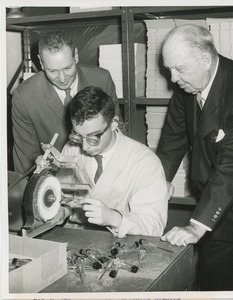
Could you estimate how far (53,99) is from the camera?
2.31m

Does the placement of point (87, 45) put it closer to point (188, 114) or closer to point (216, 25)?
point (216, 25)

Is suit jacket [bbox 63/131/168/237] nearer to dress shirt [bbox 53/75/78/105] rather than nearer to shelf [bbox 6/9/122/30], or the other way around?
dress shirt [bbox 53/75/78/105]

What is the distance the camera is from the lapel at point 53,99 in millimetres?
2305

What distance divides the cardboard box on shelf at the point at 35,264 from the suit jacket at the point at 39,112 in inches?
37.5

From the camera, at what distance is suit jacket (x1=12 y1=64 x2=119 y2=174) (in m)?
2.31

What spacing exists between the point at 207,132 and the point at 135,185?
0.39m

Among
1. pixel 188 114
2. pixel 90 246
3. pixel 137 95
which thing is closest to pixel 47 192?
pixel 90 246

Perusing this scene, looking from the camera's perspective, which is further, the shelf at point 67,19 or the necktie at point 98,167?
the shelf at point 67,19

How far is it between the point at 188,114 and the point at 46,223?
2.93ft

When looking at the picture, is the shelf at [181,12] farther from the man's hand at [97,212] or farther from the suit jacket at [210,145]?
the man's hand at [97,212]

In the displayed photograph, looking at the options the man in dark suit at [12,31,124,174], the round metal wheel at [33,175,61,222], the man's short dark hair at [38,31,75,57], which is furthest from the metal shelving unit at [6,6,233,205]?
the round metal wheel at [33,175,61,222]

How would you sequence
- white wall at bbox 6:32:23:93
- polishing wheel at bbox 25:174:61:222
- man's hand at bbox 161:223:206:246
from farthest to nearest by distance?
white wall at bbox 6:32:23:93 < man's hand at bbox 161:223:206:246 < polishing wheel at bbox 25:174:61:222

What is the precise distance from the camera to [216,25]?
2293mm

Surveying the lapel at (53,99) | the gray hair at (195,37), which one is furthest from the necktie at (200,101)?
the lapel at (53,99)
